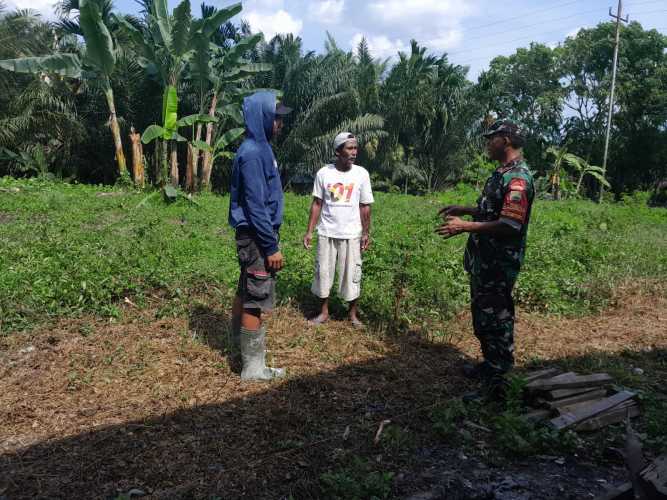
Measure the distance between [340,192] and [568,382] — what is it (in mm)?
2484

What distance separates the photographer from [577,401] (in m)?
3.74

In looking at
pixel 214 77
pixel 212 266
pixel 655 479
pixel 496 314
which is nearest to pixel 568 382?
pixel 496 314

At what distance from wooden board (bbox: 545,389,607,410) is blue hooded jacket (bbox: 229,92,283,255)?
7.17 feet

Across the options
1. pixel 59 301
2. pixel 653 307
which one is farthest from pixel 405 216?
pixel 59 301

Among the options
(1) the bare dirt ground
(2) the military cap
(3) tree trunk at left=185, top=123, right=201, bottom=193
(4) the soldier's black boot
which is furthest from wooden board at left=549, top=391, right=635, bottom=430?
(3) tree trunk at left=185, top=123, right=201, bottom=193

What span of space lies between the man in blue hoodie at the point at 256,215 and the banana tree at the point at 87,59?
10189 mm

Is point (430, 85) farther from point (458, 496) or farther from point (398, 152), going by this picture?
point (458, 496)

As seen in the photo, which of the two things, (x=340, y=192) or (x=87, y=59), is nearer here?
(x=340, y=192)

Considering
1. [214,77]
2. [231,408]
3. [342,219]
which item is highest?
[214,77]

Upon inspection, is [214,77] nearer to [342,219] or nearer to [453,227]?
[342,219]

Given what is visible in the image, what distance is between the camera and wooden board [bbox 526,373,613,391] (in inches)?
147

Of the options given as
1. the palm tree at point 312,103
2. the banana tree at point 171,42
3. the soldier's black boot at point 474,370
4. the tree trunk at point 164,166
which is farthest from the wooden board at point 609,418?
the palm tree at point 312,103

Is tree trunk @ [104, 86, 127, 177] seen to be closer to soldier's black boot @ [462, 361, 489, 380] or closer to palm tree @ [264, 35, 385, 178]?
palm tree @ [264, 35, 385, 178]

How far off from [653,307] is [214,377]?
5289mm
